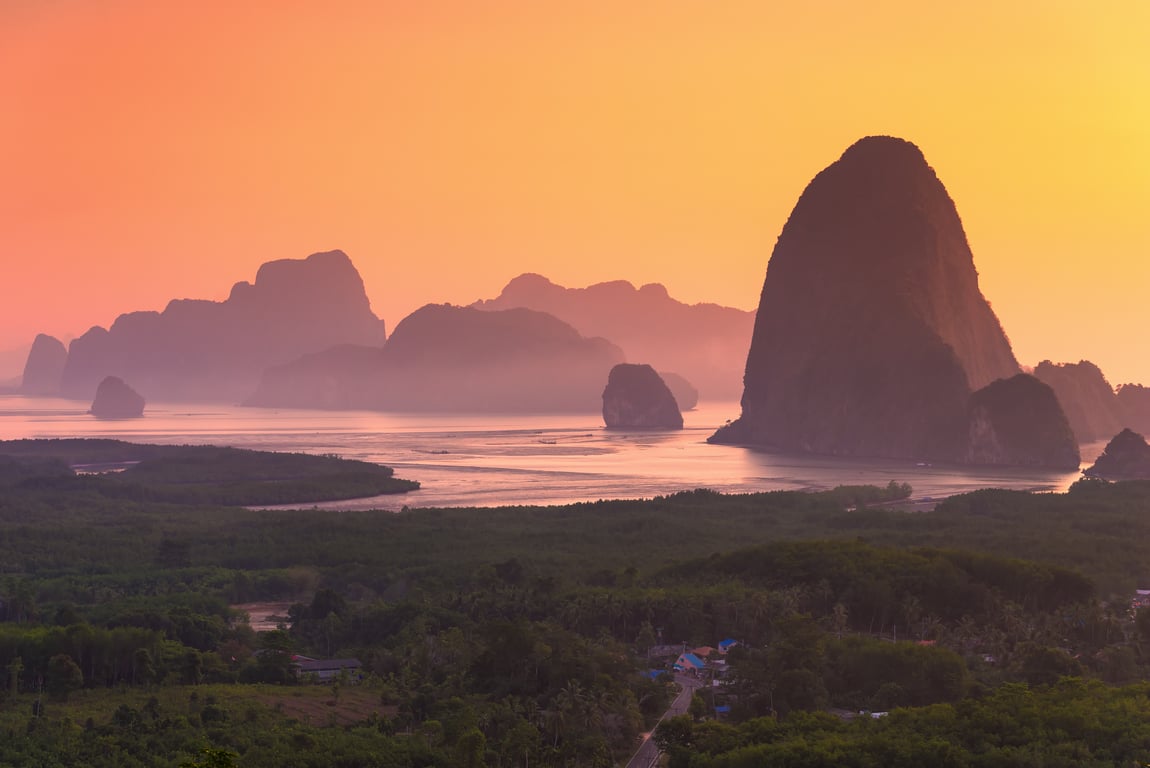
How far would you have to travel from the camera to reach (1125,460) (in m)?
156

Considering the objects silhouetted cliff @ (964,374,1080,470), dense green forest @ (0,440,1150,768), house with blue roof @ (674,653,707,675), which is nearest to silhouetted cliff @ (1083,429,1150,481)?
silhouetted cliff @ (964,374,1080,470)

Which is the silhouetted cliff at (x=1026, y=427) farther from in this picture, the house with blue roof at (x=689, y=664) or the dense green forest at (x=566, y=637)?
the house with blue roof at (x=689, y=664)

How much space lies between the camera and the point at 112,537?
3627 inches

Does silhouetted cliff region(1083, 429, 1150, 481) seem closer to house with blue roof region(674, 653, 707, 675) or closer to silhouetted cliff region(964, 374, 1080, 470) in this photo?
silhouetted cliff region(964, 374, 1080, 470)

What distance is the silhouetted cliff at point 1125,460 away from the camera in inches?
6078

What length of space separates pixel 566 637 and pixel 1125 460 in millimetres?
121394

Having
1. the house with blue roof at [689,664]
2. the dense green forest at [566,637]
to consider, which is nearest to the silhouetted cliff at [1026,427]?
the dense green forest at [566,637]

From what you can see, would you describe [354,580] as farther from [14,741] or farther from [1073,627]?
[1073,627]

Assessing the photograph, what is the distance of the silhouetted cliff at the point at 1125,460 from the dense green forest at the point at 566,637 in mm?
54972

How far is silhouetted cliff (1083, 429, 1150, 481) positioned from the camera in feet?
506

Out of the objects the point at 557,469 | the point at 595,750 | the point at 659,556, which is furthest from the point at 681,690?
the point at 557,469

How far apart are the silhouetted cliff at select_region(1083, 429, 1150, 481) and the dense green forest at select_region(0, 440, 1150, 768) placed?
5497cm

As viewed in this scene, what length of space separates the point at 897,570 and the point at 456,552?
2925cm

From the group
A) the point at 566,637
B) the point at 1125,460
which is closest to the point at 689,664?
the point at 566,637
